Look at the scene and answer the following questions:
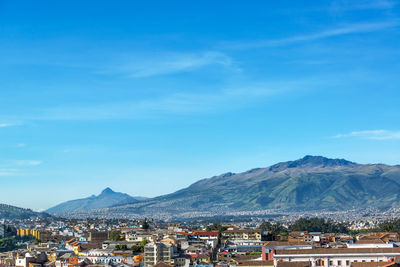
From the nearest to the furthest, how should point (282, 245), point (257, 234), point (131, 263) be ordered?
point (282, 245), point (131, 263), point (257, 234)

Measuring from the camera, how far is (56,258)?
99.9 meters

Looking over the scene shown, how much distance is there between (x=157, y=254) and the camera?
295ft

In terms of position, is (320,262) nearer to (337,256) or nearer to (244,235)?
(337,256)

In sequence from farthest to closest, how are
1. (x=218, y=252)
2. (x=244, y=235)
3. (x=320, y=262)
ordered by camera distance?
(x=244, y=235) < (x=218, y=252) < (x=320, y=262)

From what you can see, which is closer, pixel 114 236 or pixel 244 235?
pixel 244 235

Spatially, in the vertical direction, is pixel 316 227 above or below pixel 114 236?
above

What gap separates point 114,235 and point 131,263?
129 ft

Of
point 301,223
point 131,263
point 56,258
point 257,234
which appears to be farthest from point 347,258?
point 301,223

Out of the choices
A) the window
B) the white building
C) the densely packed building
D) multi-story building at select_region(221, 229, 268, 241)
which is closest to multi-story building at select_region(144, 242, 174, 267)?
the densely packed building

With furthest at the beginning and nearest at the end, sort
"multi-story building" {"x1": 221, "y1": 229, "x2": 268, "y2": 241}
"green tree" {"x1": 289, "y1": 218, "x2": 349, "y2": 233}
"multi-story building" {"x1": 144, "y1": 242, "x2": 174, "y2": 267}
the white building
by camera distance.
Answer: "green tree" {"x1": 289, "y1": 218, "x2": 349, "y2": 233} < "multi-story building" {"x1": 221, "y1": 229, "x2": 268, "y2": 241} < "multi-story building" {"x1": 144, "y1": 242, "x2": 174, "y2": 267} < the white building

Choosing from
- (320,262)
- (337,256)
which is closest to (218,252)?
(320,262)

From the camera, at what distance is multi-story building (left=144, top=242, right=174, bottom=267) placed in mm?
89625

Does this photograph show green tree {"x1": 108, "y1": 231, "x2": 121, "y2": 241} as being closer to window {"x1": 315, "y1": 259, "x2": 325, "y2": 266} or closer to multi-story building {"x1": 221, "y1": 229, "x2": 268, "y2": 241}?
multi-story building {"x1": 221, "y1": 229, "x2": 268, "y2": 241}

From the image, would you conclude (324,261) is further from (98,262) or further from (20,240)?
(20,240)
